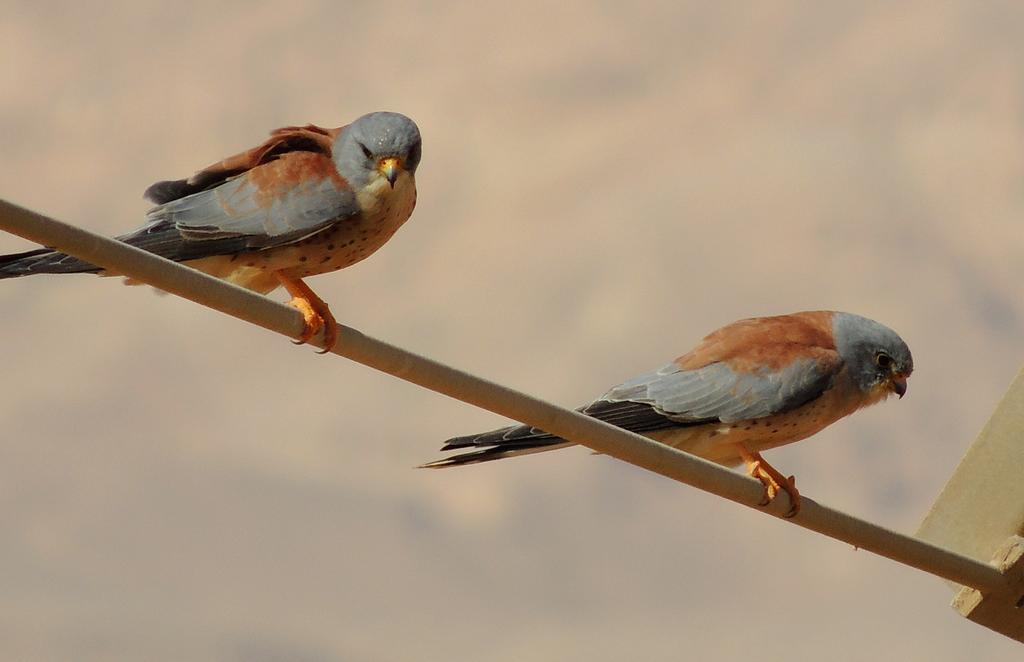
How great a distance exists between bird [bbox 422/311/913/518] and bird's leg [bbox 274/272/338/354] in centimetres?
137

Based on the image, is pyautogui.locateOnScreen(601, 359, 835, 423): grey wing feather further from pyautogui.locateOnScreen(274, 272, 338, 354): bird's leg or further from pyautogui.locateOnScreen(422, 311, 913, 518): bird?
pyautogui.locateOnScreen(274, 272, 338, 354): bird's leg

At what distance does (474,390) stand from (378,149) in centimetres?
188

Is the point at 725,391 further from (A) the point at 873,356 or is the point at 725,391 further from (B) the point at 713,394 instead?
(A) the point at 873,356

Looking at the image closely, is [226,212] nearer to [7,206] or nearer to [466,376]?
[466,376]

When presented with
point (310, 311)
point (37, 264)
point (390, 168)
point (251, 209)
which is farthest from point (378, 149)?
point (37, 264)

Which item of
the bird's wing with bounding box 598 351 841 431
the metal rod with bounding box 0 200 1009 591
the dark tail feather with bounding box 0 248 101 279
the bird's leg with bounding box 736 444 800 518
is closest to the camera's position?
the metal rod with bounding box 0 200 1009 591

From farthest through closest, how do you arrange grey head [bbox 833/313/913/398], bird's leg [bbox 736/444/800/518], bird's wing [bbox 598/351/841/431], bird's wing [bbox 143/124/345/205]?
grey head [bbox 833/313/913/398] < bird's wing [bbox 598/351/841/431] < bird's wing [bbox 143/124/345/205] < bird's leg [bbox 736/444/800/518]

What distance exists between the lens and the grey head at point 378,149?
6188 millimetres

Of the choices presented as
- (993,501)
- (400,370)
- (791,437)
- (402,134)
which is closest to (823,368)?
(791,437)

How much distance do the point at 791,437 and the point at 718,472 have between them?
2.13 m

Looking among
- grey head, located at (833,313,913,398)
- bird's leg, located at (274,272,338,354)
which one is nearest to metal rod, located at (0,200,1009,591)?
bird's leg, located at (274,272,338,354)

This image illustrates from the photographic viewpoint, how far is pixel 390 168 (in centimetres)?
616

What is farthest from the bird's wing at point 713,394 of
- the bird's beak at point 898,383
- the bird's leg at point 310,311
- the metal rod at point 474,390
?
the bird's leg at point 310,311

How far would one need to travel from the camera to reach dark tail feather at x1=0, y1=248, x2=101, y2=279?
17.9 ft
